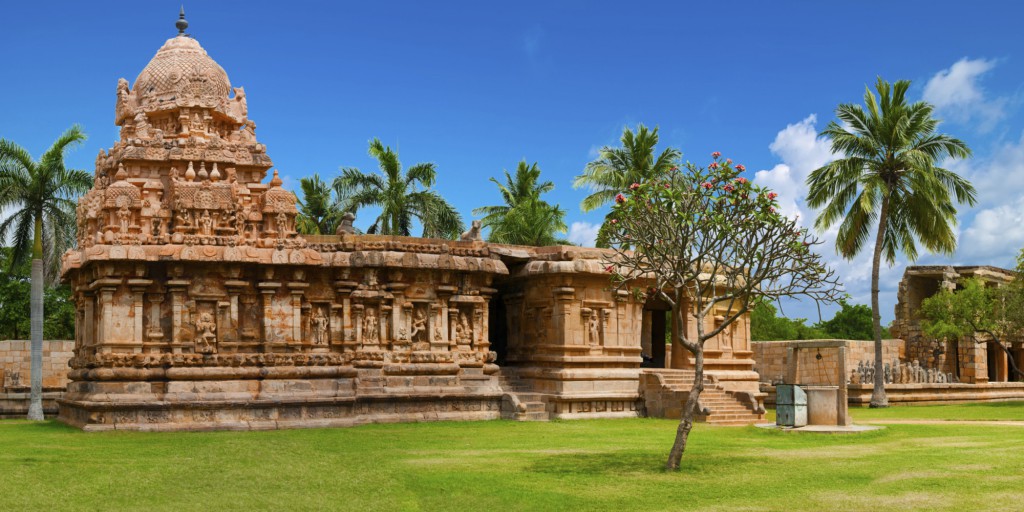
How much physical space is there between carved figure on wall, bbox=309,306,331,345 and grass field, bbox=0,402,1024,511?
241 centimetres

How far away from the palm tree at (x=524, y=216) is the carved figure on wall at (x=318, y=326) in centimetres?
1469

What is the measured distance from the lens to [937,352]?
38.0 metres

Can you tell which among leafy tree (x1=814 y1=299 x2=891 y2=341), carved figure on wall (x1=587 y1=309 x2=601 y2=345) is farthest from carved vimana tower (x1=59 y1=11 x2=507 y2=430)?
leafy tree (x1=814 y1=299 x2=891 y2=341)

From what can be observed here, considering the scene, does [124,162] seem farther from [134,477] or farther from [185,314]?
[134,477]

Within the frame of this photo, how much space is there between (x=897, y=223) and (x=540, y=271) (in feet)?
43.5

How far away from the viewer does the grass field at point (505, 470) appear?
1113 centimetres

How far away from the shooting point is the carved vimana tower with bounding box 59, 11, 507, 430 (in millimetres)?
19250

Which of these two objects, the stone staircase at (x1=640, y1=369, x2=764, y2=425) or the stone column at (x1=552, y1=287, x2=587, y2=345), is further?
the stone column at (x1=552, y1=287, x2=587, y2=345)

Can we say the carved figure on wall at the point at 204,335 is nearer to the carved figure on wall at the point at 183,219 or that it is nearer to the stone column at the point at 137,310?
the stone column at the point at 137,310

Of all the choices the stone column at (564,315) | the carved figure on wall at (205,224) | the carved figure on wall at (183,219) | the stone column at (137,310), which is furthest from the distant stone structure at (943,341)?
the stone column at (137,310)

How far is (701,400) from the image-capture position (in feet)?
72.4

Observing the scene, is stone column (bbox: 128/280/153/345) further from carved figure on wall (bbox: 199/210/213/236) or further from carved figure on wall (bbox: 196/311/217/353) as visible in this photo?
carved figure on wall (bbox: 199/210/213/236)

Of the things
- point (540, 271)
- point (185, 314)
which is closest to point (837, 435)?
point (540, 271)

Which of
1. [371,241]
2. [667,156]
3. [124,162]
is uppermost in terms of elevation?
[667,156]
